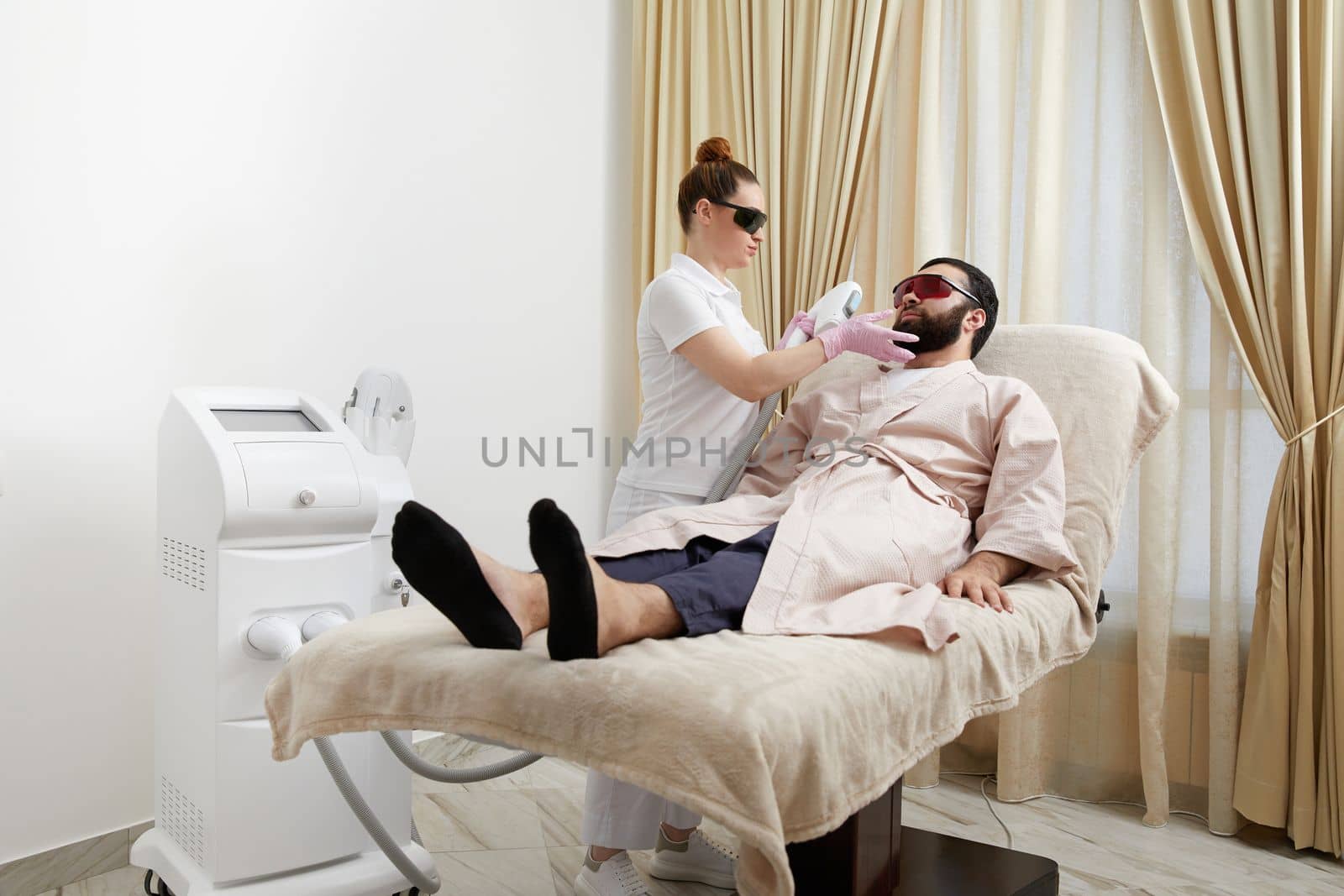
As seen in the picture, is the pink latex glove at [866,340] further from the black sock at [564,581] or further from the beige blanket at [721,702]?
the black sock at [564,581]

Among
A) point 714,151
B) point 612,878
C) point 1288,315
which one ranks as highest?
point 714,151

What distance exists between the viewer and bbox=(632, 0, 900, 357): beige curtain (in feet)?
8.95

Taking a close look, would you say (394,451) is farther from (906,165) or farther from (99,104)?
(906,165)

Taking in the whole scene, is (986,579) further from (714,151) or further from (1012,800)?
(1012,800)

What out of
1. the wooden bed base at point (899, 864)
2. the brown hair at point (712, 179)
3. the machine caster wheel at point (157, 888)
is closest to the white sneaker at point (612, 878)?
the wooden bed base at point (899, 864)

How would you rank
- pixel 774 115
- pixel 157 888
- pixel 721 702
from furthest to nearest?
pixel 774 115 < pixel 157 888 < pixel 721 702

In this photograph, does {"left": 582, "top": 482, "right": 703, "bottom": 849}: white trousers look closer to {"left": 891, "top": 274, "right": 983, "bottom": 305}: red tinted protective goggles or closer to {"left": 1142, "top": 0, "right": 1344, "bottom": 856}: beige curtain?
{"left": 891, "top": 274, "right": 983, "bottom": 305}: red tinted protective goggles

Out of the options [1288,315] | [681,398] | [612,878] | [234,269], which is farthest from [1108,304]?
[234,269]

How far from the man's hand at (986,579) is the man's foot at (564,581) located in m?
0.64

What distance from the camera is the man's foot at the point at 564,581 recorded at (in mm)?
1021

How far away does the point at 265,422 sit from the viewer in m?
1.80

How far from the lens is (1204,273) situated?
7.39ft

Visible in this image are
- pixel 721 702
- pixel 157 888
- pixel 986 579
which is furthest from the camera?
pixel 157 888

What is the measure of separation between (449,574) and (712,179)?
48.1 inches
